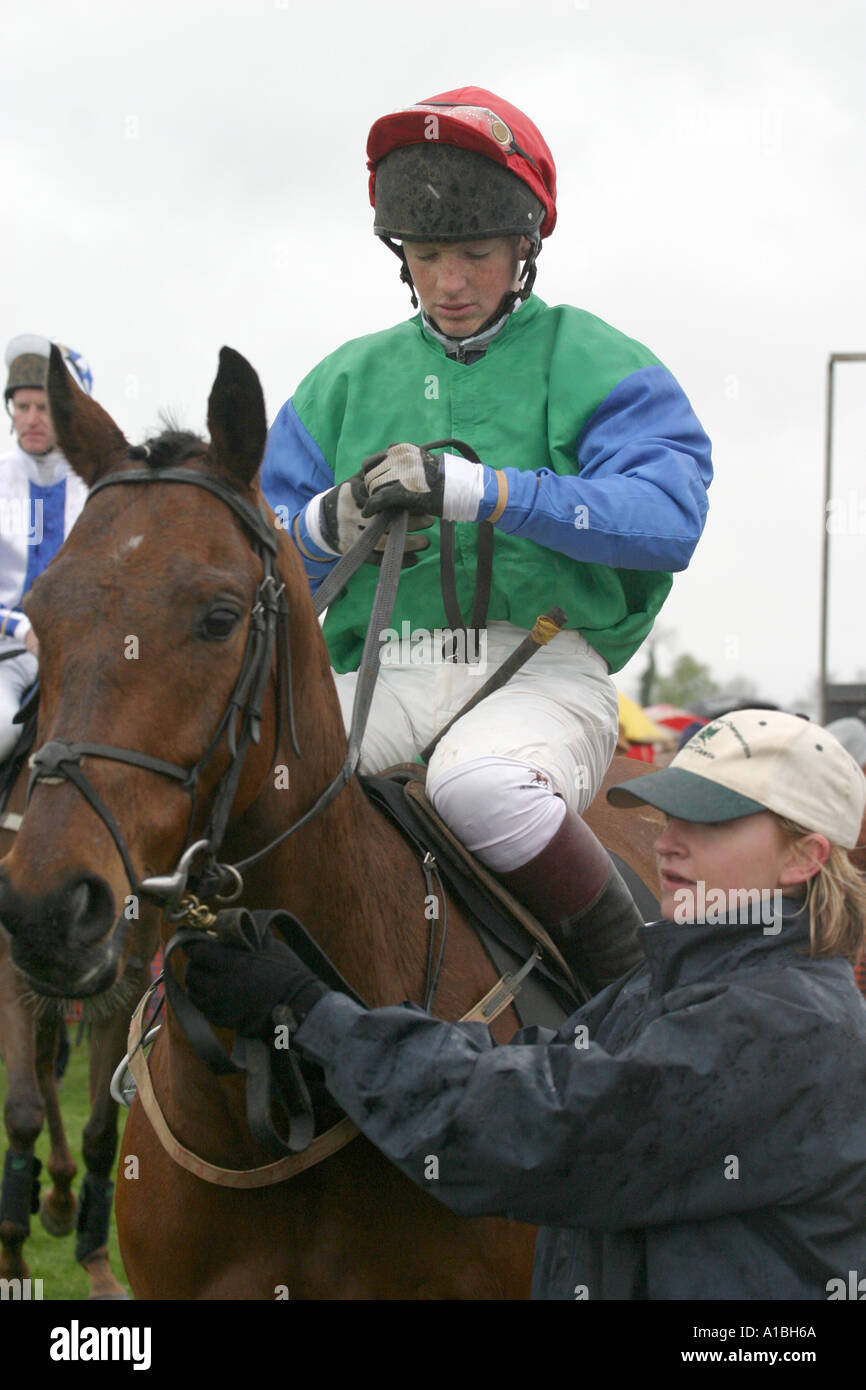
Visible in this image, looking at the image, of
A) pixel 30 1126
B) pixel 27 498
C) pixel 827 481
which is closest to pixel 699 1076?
pixel 30 1126

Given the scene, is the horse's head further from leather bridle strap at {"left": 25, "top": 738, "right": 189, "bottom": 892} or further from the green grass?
the green grass

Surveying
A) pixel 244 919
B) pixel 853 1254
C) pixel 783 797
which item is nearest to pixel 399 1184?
pixel 244 919

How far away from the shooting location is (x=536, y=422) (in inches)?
132

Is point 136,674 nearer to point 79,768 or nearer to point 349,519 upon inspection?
point 79,768

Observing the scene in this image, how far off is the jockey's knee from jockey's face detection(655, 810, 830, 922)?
699 mm

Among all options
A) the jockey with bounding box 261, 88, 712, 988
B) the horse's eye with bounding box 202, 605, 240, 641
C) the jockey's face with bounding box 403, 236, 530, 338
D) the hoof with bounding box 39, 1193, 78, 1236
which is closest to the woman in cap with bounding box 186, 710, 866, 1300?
the horse's eye with bounding box 202, 605, 240, 641

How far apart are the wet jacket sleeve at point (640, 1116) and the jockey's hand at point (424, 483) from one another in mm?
1148

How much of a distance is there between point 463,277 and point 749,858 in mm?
1680

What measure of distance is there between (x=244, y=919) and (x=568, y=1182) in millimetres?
702

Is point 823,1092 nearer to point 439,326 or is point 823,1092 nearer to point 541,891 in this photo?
point 541,891

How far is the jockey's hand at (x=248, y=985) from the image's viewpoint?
2.31m

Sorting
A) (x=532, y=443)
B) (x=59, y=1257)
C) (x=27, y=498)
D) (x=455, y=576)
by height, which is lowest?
(x=59, y=1257)

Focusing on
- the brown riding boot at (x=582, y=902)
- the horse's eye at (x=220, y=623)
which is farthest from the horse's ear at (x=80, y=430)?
the brown riding boot at (x=582, y=902)

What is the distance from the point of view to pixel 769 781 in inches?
88.0
